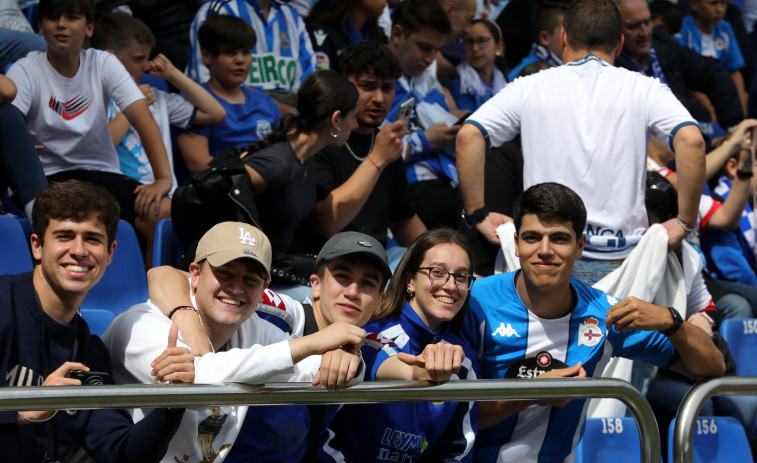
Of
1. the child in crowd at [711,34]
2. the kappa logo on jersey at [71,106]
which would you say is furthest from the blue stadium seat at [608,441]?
the child in crowd at [711,34]

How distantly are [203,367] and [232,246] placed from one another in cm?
41

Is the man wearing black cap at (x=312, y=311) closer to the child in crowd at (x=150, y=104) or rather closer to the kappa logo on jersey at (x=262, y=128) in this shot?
the child in crowd at (x=150, y=104)

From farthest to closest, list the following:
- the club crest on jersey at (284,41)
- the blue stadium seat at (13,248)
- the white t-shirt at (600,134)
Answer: the club crest on jersey at (284,41), the white t-shirt at (600,134), the blue stadium seat at (13,248)

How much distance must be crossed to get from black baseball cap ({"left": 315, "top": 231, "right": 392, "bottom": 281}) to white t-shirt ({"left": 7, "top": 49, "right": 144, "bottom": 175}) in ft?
6.41

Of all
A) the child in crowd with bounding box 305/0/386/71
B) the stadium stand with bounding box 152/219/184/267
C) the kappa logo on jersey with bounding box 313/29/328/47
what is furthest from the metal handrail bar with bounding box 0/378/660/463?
the kappa logo on jersey with bounding box 313/29/328/47

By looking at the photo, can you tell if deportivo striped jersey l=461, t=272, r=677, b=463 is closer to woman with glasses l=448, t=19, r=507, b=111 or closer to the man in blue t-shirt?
the man in blue t-shirt

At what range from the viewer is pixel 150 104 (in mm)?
5230

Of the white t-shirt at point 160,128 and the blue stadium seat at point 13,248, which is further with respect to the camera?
the white t-shirt at point 160,128

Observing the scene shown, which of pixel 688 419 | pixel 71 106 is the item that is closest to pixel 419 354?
pixel 688 419

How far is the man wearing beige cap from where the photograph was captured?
2.75m

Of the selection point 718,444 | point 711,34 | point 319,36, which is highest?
point 711,34

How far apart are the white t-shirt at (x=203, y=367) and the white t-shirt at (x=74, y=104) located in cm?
190

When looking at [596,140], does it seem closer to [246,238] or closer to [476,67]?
[246,238]

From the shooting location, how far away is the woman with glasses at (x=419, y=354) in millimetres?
3273
